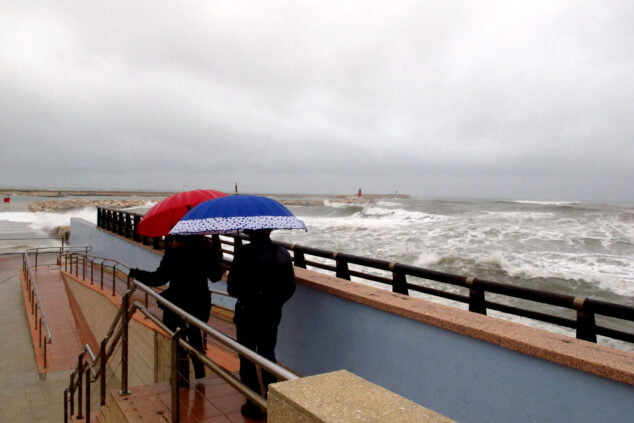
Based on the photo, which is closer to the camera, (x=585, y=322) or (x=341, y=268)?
(x=585, y=322)

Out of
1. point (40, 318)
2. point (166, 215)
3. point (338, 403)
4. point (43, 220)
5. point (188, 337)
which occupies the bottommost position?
point (40, 318)

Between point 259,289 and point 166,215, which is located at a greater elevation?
point 166,215

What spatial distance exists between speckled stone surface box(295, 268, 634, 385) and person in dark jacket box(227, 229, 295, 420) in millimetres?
833

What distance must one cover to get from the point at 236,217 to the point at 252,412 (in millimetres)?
1557

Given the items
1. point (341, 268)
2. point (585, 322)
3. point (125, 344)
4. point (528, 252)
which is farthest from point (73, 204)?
point (585, 322)

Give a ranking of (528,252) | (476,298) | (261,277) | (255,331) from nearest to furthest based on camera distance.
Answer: (261,277) → (255,331) → (476,298) → (528,252)

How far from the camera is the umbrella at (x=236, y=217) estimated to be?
355 cm

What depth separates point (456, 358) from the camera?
3195mm

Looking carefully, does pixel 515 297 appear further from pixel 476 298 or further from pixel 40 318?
pixel 40 318

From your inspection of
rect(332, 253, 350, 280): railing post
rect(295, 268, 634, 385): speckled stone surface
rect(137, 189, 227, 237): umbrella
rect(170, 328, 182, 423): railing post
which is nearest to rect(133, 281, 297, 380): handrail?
rect(170, 328, 182, 423): railing post

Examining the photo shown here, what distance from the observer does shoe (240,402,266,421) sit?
3.42 m

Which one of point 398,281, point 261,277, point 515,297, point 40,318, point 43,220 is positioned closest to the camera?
point 261,277

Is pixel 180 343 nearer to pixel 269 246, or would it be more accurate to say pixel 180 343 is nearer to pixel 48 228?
pixel 269 246

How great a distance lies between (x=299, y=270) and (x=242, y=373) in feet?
5.77
